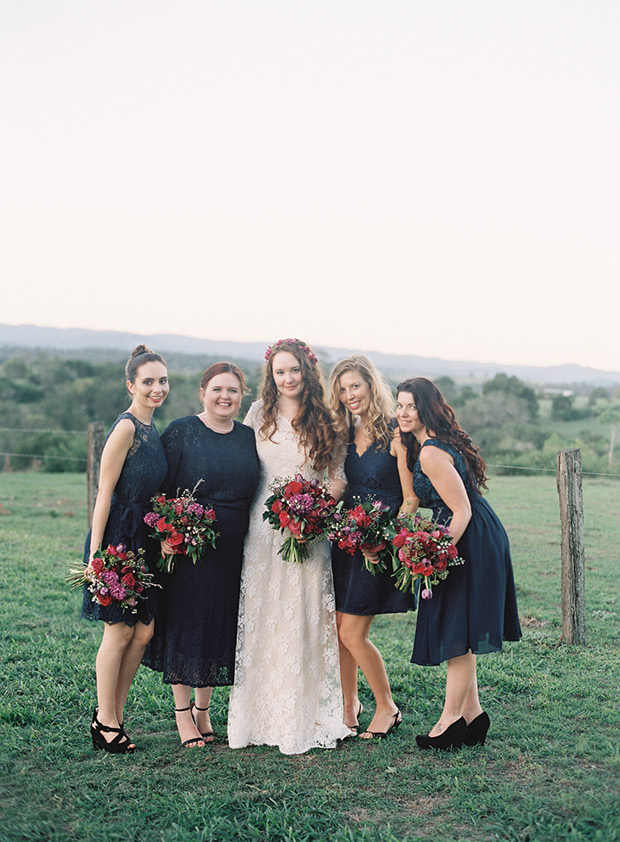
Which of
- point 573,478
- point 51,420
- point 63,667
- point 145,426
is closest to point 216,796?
point 145,426

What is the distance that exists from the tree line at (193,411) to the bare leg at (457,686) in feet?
61.0

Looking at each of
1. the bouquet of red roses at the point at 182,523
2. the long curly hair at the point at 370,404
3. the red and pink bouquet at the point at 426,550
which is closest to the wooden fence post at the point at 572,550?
the long curly hair at the point at 370,404

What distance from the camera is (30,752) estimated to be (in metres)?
4.89

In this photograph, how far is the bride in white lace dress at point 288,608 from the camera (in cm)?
499

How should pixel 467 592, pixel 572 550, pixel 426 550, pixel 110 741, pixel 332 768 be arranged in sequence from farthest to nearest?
pixel 572 550 < pixel 110 741 < pixel 467 592 < pixel 332 768 < pixel 426 550

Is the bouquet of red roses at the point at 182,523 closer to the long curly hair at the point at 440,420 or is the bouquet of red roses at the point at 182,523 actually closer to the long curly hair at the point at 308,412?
the long curly hair at the point at 308,412

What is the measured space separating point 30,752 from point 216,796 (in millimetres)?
1352

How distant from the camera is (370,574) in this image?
5.02m

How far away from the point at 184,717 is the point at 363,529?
1660 mm

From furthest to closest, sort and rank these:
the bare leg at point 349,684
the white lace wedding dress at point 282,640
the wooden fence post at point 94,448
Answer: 1. the wooden fence post at point 94,448
2. the bare leg at point 349,684
3. the white lace wedding dress at point 282,640

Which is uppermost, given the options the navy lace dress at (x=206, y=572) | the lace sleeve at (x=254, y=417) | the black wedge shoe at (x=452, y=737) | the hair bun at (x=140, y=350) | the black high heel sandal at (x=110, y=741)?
the hair bun at (x=140, y=350)

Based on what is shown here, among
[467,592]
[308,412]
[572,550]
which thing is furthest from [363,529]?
[572,550]

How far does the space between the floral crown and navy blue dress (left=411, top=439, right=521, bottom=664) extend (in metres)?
0.97

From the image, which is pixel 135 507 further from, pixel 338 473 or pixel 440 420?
pixel 440 420
